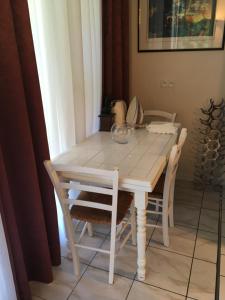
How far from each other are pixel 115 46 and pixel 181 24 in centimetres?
71

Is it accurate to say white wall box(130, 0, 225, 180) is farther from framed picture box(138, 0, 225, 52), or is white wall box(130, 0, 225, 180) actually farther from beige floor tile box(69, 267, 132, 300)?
beige floor tile box(69, 267, 132, 300)

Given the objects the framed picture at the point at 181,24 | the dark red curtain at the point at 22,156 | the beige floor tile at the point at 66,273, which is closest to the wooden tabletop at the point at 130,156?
the dark red curtain at the point at 22,156

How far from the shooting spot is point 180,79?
2.63 m

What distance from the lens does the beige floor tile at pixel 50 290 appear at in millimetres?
1544

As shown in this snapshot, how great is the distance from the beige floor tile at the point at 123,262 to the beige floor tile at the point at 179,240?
0.20 m

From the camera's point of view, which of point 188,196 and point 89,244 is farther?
point 188,196

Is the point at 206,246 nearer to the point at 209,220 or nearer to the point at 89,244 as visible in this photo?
the point at 209,220

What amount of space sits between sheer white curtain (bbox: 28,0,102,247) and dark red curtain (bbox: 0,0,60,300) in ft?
1.04

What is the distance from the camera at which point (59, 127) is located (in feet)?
6.05

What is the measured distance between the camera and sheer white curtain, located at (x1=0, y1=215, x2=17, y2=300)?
1211 millimetres

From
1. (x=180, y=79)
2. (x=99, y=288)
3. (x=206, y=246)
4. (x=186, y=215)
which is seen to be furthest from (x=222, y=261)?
(x=180, y=79)

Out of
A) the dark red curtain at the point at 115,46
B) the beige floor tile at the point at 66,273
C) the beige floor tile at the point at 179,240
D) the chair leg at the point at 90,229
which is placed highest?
the dark red curtain at the point at 115,46

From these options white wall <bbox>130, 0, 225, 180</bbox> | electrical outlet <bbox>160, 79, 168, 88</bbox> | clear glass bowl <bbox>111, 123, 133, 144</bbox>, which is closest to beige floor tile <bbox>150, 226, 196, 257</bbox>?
clear glass bowl <bbox>111, 123, 133, 144</bbox>

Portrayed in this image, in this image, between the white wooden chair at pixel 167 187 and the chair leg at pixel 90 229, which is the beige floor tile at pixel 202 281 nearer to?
the white wooden chair at pixel 167 187
